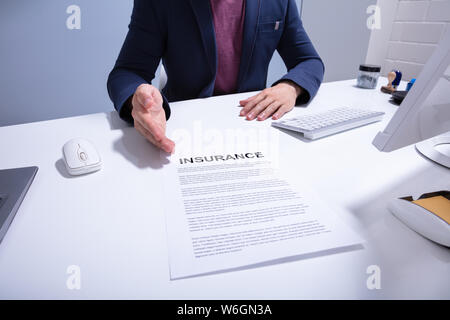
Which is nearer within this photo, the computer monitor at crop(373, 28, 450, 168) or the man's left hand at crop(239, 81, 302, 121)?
the computer monitor at crop(373, 28, 450, 168)

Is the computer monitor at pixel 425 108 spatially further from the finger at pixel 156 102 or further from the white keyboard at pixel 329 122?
the finger at pixel 156 102

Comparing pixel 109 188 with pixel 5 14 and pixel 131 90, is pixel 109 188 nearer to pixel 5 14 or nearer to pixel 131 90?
pixel 131 90

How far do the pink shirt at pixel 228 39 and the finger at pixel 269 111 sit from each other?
340 mm

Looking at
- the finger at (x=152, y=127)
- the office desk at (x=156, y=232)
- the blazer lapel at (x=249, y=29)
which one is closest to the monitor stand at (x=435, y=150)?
the office desk at (x=156, y=232)

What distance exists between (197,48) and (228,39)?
0.47 ft

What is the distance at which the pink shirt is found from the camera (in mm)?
914

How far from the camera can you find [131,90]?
64 cm

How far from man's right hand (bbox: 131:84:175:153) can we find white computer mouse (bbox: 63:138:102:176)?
10cm

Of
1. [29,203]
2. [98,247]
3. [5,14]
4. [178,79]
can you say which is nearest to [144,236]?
[98,247]

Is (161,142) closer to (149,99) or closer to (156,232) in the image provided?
(149,99)

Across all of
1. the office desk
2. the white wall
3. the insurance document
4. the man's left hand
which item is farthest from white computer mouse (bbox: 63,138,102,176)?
the white wall

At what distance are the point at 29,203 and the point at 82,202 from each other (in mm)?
75

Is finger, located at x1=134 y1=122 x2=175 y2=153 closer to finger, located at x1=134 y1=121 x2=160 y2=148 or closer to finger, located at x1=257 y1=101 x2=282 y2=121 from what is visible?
finger, located at x1=134 y1=121 x2=160 y2=148
